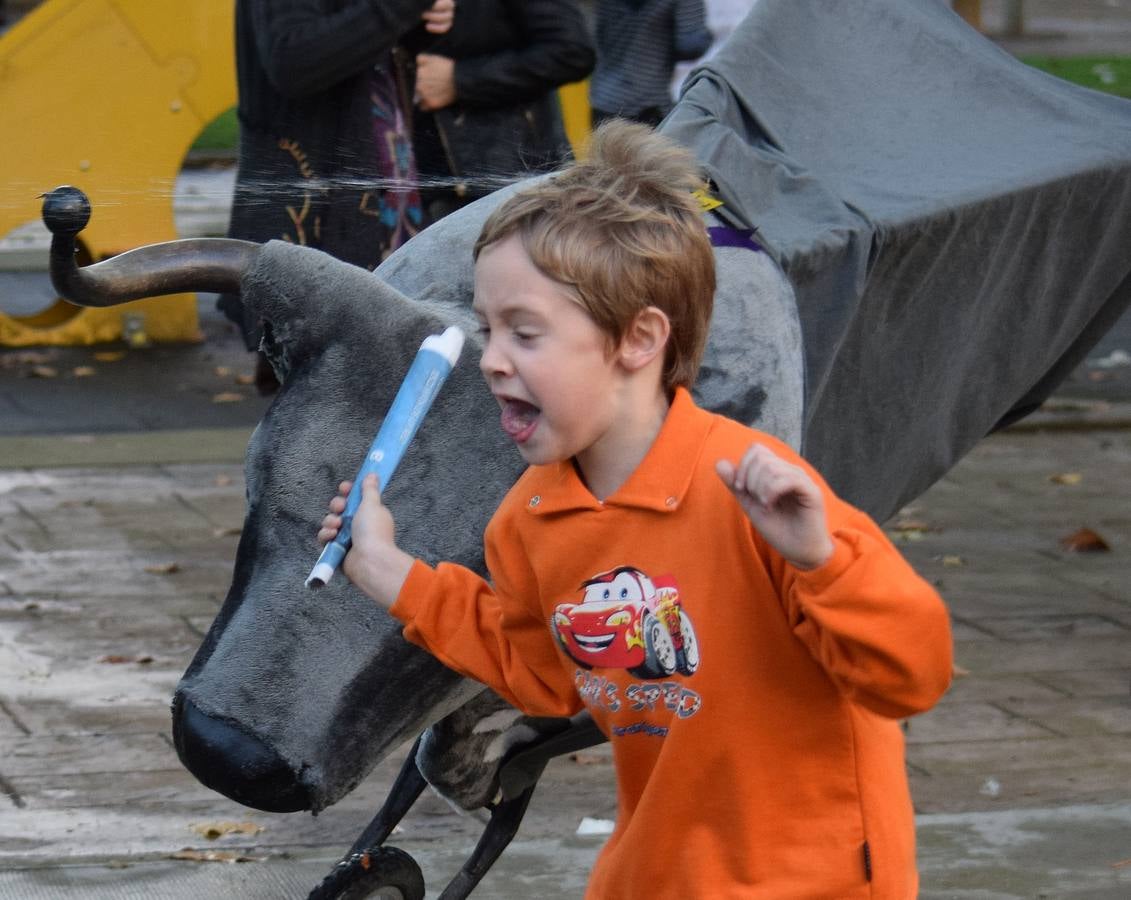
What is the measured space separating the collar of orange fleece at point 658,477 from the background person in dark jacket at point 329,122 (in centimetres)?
203

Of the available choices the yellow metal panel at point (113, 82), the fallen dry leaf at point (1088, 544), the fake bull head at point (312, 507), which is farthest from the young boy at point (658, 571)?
the yellow metal panel at point (113, 82)

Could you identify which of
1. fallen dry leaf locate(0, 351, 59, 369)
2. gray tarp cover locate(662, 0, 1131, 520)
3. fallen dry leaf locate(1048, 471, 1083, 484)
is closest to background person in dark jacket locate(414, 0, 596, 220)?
gray tarp cover locate(662, 0, 1131, 520)

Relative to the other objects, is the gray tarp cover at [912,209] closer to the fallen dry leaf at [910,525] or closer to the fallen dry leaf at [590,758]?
the fallen dry leaf at [590,758]

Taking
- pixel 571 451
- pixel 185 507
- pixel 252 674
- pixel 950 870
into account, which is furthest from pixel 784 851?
pixel 185 507

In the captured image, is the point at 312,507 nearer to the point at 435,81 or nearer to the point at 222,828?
the point at 222,828

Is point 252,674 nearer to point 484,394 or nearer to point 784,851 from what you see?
point 484,394

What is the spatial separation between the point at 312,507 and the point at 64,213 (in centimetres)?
55

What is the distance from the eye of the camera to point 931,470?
4105mm

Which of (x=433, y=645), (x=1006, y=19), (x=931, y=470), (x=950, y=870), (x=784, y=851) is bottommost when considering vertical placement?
(x=1006, y=19)

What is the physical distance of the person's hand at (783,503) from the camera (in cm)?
199

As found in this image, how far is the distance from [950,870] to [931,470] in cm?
87

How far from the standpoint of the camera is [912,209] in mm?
3643

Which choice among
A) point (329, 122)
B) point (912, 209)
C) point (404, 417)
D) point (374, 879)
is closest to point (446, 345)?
point (404, 417)

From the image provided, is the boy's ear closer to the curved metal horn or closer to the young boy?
the young boy
